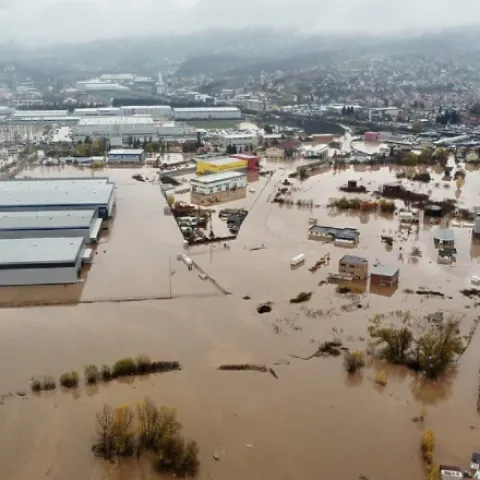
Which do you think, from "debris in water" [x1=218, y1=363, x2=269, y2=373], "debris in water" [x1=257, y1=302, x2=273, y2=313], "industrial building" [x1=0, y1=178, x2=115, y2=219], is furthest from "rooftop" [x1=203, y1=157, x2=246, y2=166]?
"debris in water" [x1=218, y1=363, x2=269, y2=373]

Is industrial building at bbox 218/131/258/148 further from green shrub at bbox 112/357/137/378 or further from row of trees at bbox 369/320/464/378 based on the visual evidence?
green shrub at bbox 112/357/137/378

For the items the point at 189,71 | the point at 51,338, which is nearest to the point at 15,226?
the point at 51,338

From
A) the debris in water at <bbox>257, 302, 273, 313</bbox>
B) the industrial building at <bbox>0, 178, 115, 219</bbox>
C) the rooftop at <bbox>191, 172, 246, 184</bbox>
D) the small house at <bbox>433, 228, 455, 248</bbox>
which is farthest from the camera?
the rooftop at <bbox>191, 172, 246, 184</bbox>

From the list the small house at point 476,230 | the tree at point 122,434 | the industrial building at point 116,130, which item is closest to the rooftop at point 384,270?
the small house at point 476,230

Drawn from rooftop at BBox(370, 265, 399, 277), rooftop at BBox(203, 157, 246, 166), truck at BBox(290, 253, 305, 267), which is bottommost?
truck at BBox(290, 253, 305, 267)

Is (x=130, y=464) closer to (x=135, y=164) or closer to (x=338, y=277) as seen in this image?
(x=338, y=277)

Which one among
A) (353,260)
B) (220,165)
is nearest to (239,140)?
(220,165)
